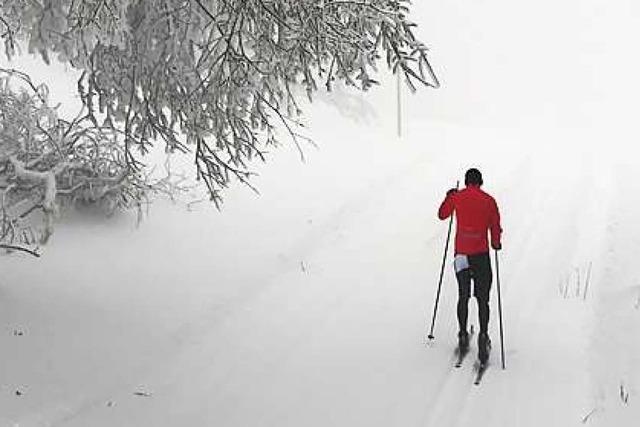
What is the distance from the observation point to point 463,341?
7.67 meters

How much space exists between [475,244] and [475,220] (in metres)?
0.25

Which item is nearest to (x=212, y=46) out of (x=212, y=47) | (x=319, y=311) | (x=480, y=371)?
(x=212, y=47)

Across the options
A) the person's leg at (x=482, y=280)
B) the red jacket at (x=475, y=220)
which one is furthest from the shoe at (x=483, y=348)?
the red jacket at (x=475, y=220)

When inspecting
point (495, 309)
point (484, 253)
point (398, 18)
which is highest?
point (398, 18)

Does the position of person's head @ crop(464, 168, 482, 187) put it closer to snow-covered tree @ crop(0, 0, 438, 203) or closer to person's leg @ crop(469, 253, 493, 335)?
person's leg @ crop(469, 253, 493, 335)

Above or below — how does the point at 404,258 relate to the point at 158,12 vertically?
below

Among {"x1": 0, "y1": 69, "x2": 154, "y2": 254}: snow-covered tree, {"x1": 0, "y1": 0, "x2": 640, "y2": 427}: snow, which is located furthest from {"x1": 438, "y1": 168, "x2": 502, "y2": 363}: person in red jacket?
{"x1": 0, "y1": 69, "x2": 154, "y2": 254}: snow-covered tree

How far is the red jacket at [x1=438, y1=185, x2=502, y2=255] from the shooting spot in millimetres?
Answer: 7562

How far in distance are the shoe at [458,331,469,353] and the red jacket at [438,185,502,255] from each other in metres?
0.87

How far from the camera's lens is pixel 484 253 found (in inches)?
300

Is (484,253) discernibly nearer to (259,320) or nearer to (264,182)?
(259,320)

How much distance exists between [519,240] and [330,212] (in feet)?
12.2

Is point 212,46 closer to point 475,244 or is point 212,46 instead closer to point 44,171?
point 475,244

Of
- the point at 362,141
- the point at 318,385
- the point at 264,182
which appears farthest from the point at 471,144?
the point at 318,385
